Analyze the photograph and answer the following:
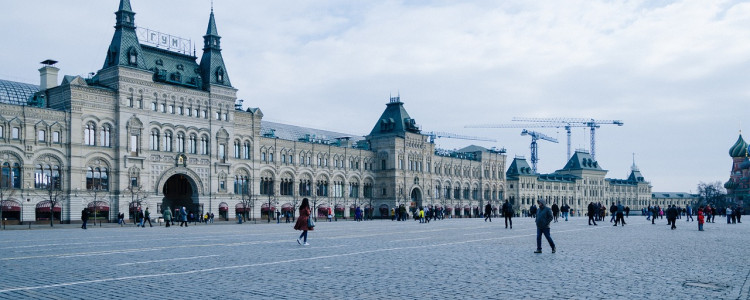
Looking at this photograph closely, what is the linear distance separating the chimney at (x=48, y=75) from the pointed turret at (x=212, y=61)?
14.9 m

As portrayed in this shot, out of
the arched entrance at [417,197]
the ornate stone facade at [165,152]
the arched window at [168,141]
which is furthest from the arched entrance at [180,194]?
the arched entrance at [417,197]

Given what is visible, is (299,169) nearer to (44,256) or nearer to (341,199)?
(341,199)

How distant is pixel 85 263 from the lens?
16.7 metres

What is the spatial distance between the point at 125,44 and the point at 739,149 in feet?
445

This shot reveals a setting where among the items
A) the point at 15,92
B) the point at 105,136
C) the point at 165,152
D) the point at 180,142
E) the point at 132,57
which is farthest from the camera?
the point at 180,142

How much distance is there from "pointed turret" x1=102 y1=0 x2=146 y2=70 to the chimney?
15.3ft

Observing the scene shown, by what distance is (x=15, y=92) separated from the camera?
201 ft

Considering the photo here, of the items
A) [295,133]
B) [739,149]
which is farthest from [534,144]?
[295,133]

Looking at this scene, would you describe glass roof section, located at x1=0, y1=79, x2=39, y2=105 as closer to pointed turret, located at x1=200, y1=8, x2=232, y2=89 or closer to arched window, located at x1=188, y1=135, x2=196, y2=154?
arched window, located at x1=188, y1=135, x2=196, y2=154

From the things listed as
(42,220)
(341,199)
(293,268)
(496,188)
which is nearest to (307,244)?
(293,268)

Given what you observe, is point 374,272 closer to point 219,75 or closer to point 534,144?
point 219,75

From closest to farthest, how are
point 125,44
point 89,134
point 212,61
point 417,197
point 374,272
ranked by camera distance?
point 374,272 < point 89,134 < point 125,44 < point 212,61 < point 417,197

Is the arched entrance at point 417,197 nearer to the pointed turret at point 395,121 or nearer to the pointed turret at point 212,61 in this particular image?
the pointed turret at point 395,121

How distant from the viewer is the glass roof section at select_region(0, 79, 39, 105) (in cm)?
6012
